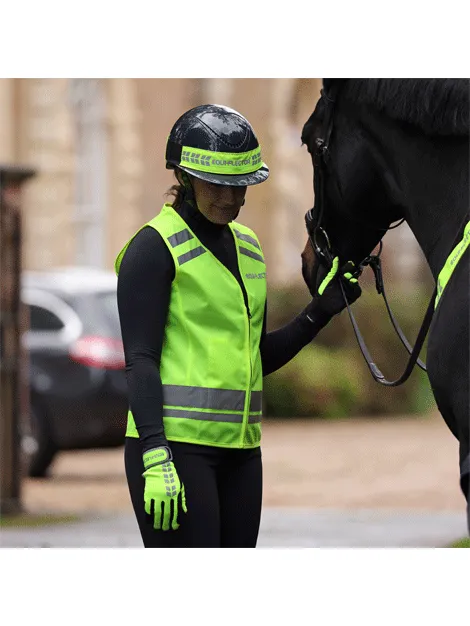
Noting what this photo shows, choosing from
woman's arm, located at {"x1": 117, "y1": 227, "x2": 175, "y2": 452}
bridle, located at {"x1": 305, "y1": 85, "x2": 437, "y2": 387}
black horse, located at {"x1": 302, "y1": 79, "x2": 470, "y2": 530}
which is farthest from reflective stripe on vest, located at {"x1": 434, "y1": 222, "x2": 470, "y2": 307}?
→ woman's arm, located at {"x1": 117, "y1": 227, "x2": 175, "y2": 452}

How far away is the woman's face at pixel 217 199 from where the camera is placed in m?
3.67

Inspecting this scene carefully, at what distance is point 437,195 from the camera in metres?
3.71

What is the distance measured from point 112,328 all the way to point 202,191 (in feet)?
26.0

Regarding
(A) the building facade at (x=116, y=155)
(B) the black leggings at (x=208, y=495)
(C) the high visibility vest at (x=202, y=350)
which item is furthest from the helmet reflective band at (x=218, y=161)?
(A) the building facade at (x=116, y=155)

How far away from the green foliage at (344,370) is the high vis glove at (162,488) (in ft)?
Answer: 44.4

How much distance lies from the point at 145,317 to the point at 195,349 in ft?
0.63

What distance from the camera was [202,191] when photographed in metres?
3.69

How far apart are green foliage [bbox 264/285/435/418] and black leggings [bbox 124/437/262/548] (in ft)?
43.6

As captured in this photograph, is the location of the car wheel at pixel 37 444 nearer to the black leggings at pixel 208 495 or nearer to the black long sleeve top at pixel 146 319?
the black leggings at pixel 208 495

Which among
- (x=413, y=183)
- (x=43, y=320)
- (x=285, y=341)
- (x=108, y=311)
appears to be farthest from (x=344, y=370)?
(x=413, y=183)

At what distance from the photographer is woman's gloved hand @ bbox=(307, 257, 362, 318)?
416 centimetres

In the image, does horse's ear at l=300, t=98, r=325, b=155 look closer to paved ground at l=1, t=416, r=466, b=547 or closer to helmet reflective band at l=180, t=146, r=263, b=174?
helmet reflective band at l=180, t=146, r=263, b=174

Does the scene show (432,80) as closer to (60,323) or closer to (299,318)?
(299,318)

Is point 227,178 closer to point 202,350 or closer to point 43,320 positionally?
point 202,350
